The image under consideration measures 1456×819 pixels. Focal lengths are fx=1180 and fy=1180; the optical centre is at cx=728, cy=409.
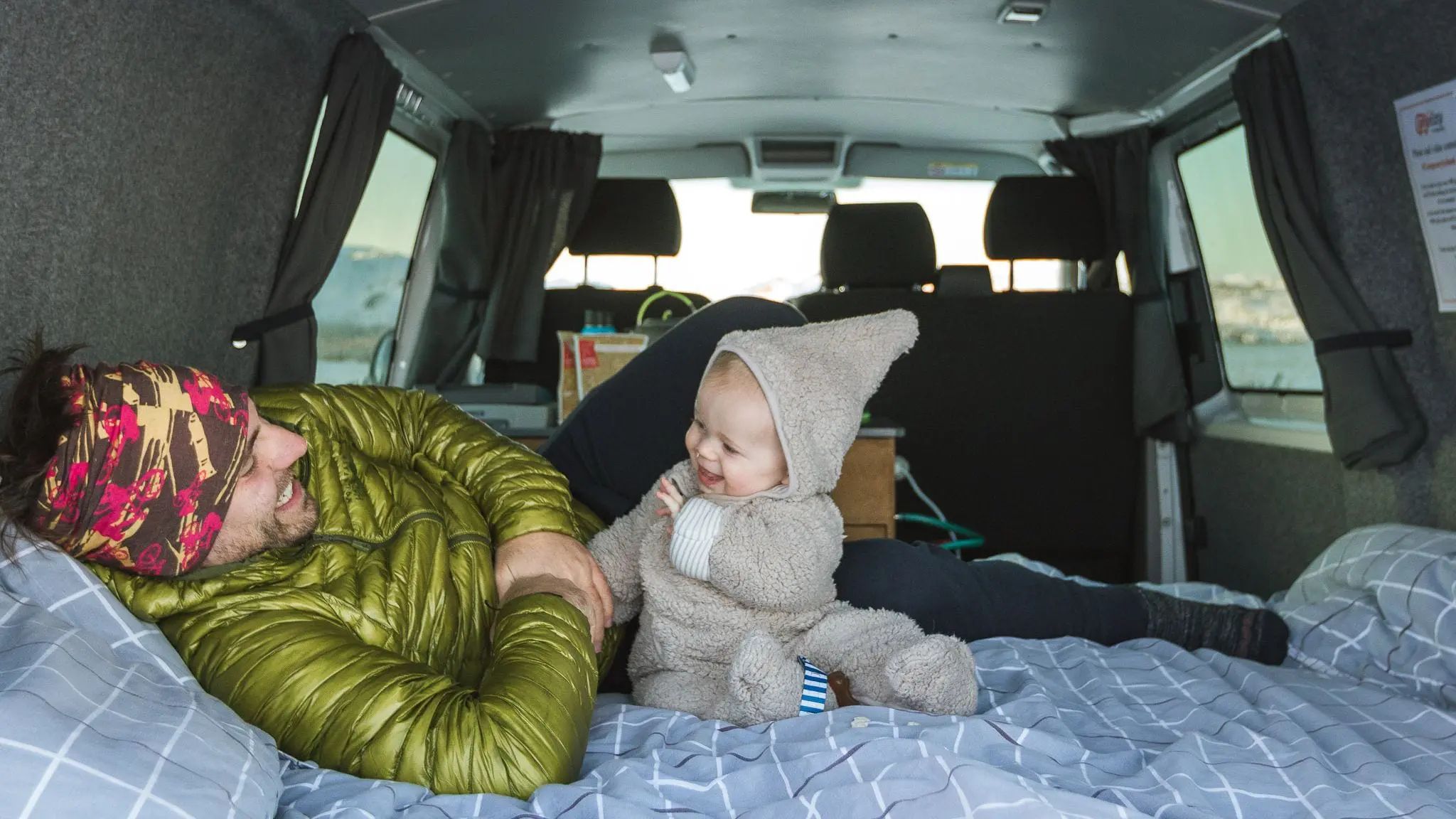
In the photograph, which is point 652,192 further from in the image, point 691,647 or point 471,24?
point 691,647

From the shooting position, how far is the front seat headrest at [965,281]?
3.74 m

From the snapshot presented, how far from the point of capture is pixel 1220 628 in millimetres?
2281

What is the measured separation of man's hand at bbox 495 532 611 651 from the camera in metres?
1.79

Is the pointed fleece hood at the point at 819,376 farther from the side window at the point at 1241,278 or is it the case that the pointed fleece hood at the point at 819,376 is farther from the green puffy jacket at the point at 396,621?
the side window at the point at 1241,278

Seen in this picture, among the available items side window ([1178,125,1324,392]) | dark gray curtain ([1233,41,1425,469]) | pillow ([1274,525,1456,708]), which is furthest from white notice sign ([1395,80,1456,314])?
side window ([1178,125,1324,392])

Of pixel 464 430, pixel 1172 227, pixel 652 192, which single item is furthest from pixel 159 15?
pixel 1172 227

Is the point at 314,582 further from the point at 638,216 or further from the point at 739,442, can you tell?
the point at 638,216

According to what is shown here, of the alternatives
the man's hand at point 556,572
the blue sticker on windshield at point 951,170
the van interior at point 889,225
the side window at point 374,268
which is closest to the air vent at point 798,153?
the van interior at point 889,225

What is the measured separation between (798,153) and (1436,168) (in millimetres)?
2262

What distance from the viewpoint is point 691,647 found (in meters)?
1.84

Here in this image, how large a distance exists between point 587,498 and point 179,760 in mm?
1146

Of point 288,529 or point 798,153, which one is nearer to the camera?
point 288,529

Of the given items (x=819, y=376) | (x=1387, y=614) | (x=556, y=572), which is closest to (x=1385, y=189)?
(x=1387, y=614)

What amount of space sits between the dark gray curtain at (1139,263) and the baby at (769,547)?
1989mm
